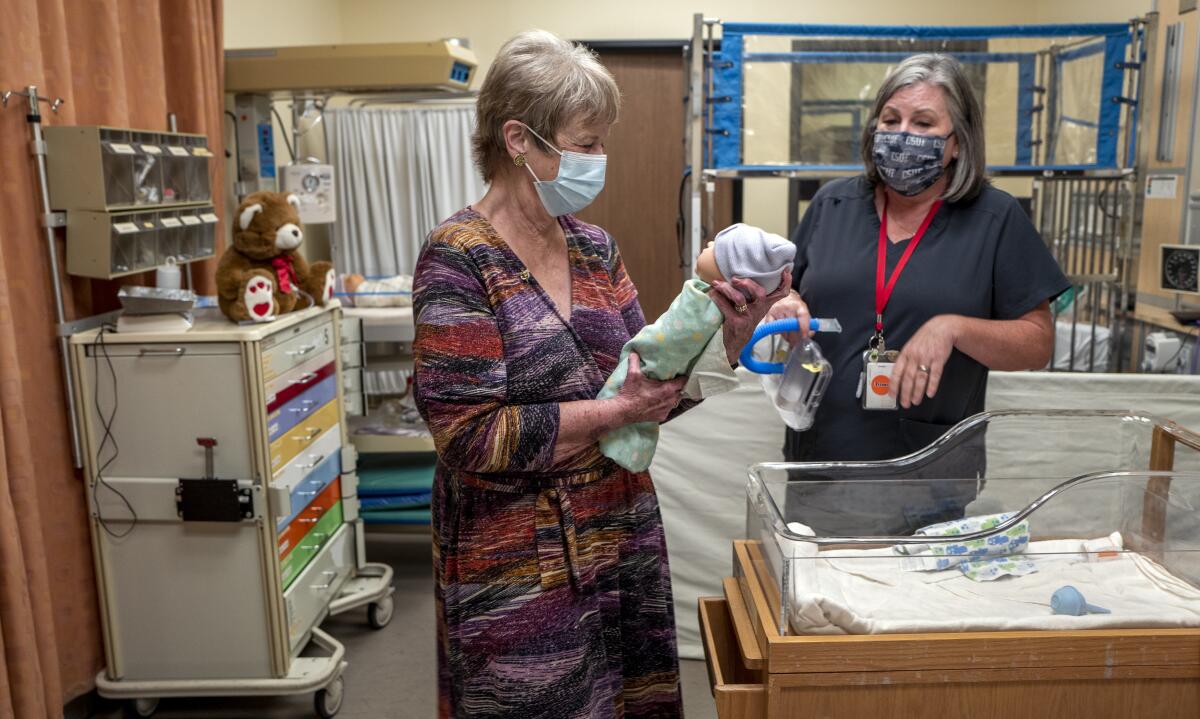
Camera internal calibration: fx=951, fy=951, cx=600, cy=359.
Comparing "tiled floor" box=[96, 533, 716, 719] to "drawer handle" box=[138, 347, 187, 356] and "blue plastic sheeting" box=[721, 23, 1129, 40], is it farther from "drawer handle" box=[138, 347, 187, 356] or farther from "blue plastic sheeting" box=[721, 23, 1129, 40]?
"blue plastic sheeting" box=[721, 23, 1129, 40]

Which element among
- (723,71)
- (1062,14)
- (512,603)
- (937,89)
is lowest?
(512,603)

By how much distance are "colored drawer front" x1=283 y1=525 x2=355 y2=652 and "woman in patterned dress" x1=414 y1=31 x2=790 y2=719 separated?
129cm

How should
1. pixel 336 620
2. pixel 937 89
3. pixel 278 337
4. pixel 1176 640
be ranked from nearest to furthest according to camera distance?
1. pixel 1176 640
2. pixel 937 89
3. pixel 278 337
4. pixel 336 620

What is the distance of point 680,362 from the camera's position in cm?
138

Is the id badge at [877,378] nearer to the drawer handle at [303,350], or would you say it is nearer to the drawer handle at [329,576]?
the drawer handle at [303,350]

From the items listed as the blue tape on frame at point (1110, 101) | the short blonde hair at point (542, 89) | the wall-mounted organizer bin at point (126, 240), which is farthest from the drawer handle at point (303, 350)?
the blue tape on frame at point (1110, 101)

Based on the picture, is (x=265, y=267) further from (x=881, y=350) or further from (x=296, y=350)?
(x=881, y=350)

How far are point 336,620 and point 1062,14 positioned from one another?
524cm

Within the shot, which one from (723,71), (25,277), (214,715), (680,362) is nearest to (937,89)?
(680,362)

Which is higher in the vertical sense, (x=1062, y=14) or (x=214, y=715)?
(x=1062, y=14)

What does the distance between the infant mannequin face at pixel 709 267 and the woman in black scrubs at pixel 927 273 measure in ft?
1.49

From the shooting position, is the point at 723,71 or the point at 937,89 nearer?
the point at 937,89

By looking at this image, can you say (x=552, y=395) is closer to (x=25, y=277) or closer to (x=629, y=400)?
(x=629, y=400)

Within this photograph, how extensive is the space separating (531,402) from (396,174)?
3.41 m
